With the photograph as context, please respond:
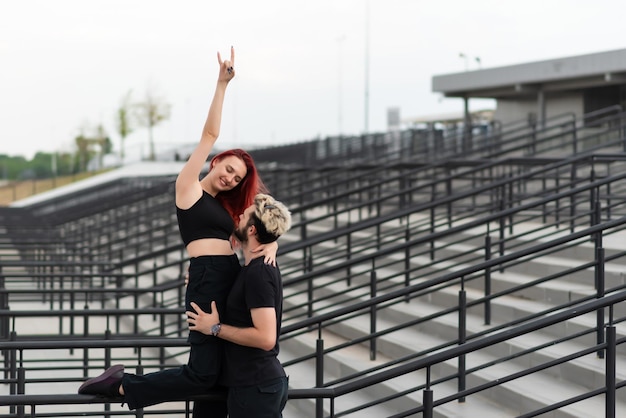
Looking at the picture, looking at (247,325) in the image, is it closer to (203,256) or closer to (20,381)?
(203,256)

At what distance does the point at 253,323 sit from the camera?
157 inches

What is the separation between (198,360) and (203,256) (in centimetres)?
47

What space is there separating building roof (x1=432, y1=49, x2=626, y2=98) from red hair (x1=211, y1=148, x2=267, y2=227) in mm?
17460

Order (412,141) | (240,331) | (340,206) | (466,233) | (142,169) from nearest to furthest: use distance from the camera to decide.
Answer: (240,331) < (466,233) < (340,206) < (412,141) < (142,169)

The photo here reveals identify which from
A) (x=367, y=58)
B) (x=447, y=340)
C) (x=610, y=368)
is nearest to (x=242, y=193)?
(x=610, y=368)

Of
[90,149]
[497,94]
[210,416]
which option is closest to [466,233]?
[210,416]

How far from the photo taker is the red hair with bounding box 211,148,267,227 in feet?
14.0

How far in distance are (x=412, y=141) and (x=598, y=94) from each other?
4.73 meters

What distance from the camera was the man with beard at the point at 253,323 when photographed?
3.97 meters

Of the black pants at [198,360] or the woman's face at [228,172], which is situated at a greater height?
the woman's face at [228,172]

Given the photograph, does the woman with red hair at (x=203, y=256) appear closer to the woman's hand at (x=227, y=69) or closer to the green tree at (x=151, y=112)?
the woman's hand at (x=227, y=69)

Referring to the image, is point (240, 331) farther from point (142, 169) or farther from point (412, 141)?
point (142, 169)

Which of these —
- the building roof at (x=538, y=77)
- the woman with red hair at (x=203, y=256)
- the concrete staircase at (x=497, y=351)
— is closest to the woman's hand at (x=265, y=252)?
the woman with red hair at (x=203, y=256)

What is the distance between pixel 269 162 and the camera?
32375 millimetres
